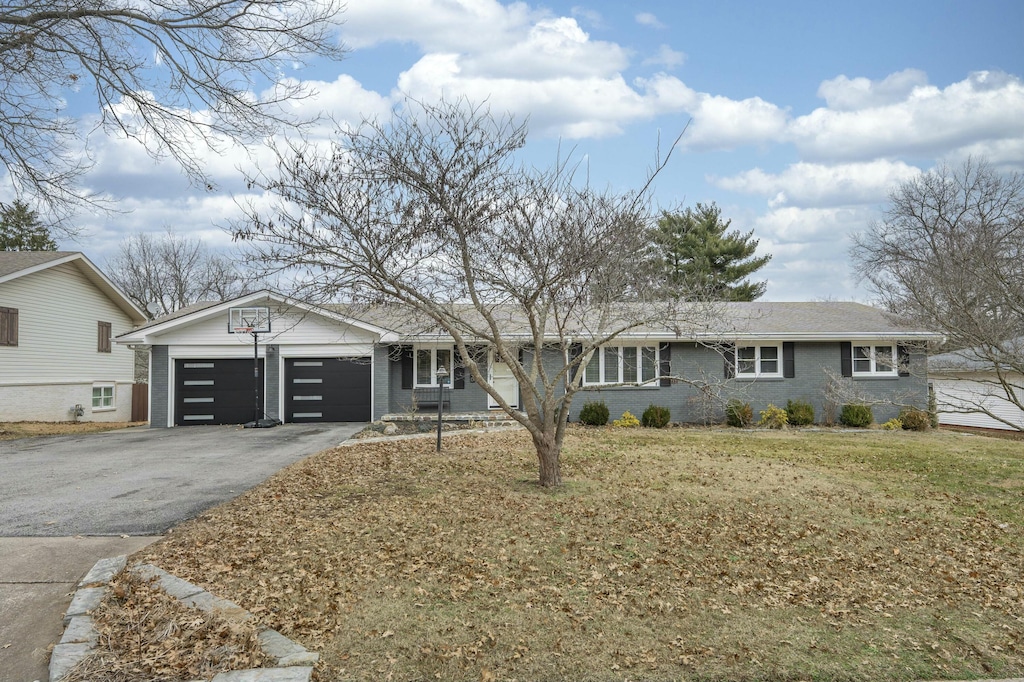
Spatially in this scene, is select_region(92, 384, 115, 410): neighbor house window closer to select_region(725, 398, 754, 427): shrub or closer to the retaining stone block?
the retaining stone block

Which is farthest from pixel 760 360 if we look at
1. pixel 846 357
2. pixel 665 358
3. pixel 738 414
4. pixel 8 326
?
pixel 8 326

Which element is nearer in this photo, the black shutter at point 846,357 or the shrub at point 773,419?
the shrub at point 773,419

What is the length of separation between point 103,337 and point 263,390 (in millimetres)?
9584

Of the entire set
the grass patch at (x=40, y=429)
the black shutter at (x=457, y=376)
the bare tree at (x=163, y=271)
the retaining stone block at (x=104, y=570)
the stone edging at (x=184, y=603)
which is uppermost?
the bare tree at (x=163, y=271)

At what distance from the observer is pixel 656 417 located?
A: 18.0m

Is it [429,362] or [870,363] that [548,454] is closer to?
[429,362]

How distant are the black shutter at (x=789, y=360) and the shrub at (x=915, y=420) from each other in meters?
2.94

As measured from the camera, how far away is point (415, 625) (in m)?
4.69

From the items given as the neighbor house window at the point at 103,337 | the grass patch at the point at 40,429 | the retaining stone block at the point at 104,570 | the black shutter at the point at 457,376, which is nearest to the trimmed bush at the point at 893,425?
the black shutter at the point at 457,376

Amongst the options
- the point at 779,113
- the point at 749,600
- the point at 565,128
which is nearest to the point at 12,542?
the point at 749,600

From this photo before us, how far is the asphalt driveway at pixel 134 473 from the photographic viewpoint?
24.6 feet

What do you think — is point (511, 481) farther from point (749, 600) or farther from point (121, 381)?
point (121, 381)

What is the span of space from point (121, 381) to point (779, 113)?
23861 millimetres

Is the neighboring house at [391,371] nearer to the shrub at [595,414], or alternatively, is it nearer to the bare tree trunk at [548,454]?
the shrub at [595,414]
